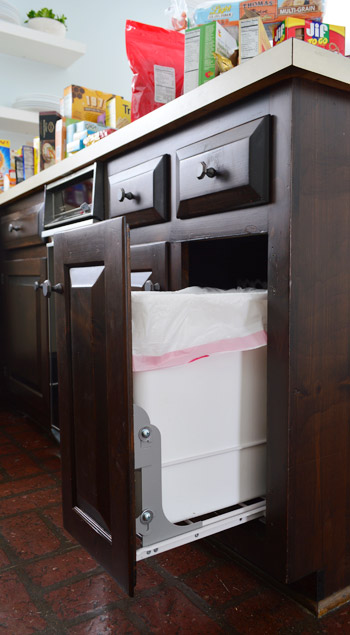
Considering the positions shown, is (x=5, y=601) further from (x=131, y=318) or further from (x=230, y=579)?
(x=131, y=318)

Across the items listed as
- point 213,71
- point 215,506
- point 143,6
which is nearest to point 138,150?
point 213,71

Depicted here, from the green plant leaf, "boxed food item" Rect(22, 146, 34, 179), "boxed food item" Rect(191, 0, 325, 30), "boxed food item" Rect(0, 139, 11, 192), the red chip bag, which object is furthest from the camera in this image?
the green plant leaf

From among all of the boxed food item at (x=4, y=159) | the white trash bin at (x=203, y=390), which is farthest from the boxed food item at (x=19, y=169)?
the white trash bin at (x=203, y=390)

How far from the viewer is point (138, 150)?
48.6 inches

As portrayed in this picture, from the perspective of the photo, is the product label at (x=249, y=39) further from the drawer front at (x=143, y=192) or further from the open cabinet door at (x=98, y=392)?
the open cabinet door at (x=98, y=392)

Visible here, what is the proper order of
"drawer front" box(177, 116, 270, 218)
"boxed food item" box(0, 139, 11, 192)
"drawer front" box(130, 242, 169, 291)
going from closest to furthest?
"drawer front" box(177, 116, 270, 218), "drawer front" box(130, 242, 169, 291), "boxed food item" box(0, 139, 11, 192)

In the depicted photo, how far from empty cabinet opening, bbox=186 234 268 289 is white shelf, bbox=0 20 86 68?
2.17 metres

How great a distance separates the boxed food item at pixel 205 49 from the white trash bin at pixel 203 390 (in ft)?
1.69

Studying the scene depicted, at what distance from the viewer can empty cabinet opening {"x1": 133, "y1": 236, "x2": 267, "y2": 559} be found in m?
0.74

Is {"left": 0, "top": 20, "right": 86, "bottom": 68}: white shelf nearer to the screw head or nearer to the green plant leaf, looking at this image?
the green plant leaf

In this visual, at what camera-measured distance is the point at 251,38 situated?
3.36 ft

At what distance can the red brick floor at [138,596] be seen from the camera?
880 millimetres

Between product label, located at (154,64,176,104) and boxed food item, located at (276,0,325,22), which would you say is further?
product label, located at (154,64,176,104)

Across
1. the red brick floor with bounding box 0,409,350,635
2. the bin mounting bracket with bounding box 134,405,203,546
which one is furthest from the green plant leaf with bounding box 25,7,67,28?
the bin mounting bracket with bounding box 134,405,203,546
